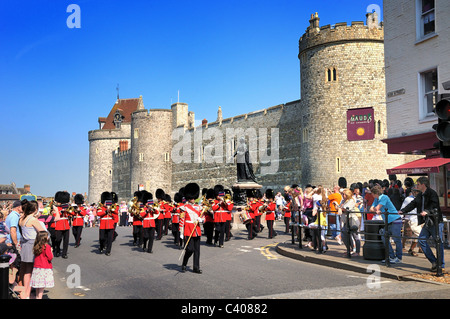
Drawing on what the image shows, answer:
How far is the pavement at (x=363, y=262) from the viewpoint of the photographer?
29.2 feet

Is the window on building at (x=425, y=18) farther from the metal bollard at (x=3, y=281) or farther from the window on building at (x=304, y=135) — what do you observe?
the window on building at (x=304, y=135)

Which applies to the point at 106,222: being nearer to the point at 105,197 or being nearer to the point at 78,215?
the point at 105,197

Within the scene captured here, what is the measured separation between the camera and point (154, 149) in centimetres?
6175

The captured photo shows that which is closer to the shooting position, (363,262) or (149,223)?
(363,262)

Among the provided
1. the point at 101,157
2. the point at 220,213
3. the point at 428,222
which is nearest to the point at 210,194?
the point at 220,213

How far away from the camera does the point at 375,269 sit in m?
9.42

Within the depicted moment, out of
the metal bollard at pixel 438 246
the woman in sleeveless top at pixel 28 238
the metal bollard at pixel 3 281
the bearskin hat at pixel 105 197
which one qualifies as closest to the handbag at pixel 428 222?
the metal bollard at pixel 438 246

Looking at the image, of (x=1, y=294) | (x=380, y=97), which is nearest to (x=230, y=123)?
(x=380, y=97)

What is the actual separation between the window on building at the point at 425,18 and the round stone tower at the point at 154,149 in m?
46.7

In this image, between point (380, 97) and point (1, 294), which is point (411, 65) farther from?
point (1, 294)

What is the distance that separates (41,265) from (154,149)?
55.0 metres

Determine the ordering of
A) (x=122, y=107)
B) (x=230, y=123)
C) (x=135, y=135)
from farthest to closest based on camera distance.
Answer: (x=122, y=107) < (x=135, y=135) < (x=230, y=123)

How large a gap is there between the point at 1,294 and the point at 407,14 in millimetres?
17648
